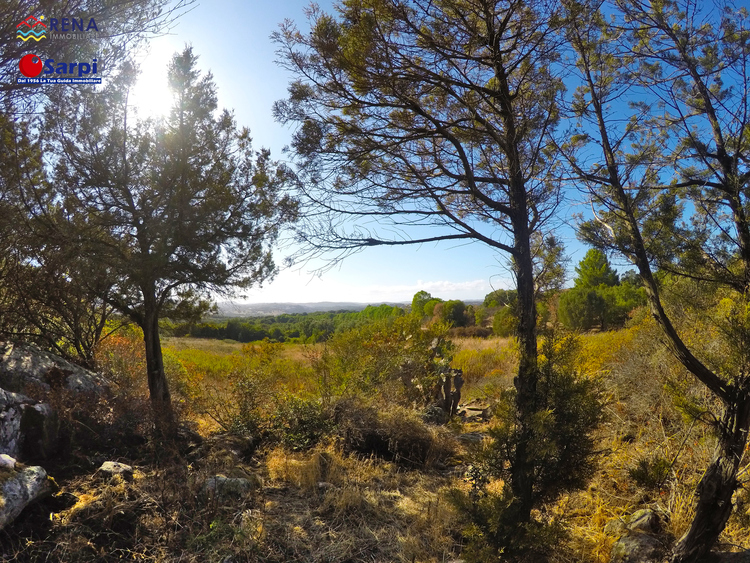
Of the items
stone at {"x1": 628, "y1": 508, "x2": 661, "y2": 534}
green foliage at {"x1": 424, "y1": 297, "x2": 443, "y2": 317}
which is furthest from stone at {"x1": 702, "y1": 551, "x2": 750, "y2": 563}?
green foliage at {"x1": 424, "y1": 297, "x2": 443, "y2": 317}

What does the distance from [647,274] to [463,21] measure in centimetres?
331

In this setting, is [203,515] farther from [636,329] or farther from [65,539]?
[636,329]

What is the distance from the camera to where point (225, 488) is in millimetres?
3877

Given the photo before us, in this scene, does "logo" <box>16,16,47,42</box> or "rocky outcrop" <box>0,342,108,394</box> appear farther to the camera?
"rocky outcrop" <box>0,342,108,394</box>

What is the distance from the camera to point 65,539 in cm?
288

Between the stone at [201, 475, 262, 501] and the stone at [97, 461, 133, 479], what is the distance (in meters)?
0.74

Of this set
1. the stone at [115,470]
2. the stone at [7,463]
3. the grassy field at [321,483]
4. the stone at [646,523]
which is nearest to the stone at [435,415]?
the grassy field at [321,483]

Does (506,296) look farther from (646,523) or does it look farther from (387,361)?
(387,361)

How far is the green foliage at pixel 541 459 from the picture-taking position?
2992 millimetres

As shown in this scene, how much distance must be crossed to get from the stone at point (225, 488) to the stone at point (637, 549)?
130 inches

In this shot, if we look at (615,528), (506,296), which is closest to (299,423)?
(506,296)

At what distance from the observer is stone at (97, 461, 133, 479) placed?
3.76 meters

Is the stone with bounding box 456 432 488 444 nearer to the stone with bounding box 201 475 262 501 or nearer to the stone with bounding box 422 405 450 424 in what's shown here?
the stone with bounding box 422 405 450 424

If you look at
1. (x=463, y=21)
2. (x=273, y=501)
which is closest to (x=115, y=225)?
(x=273, y=501)
